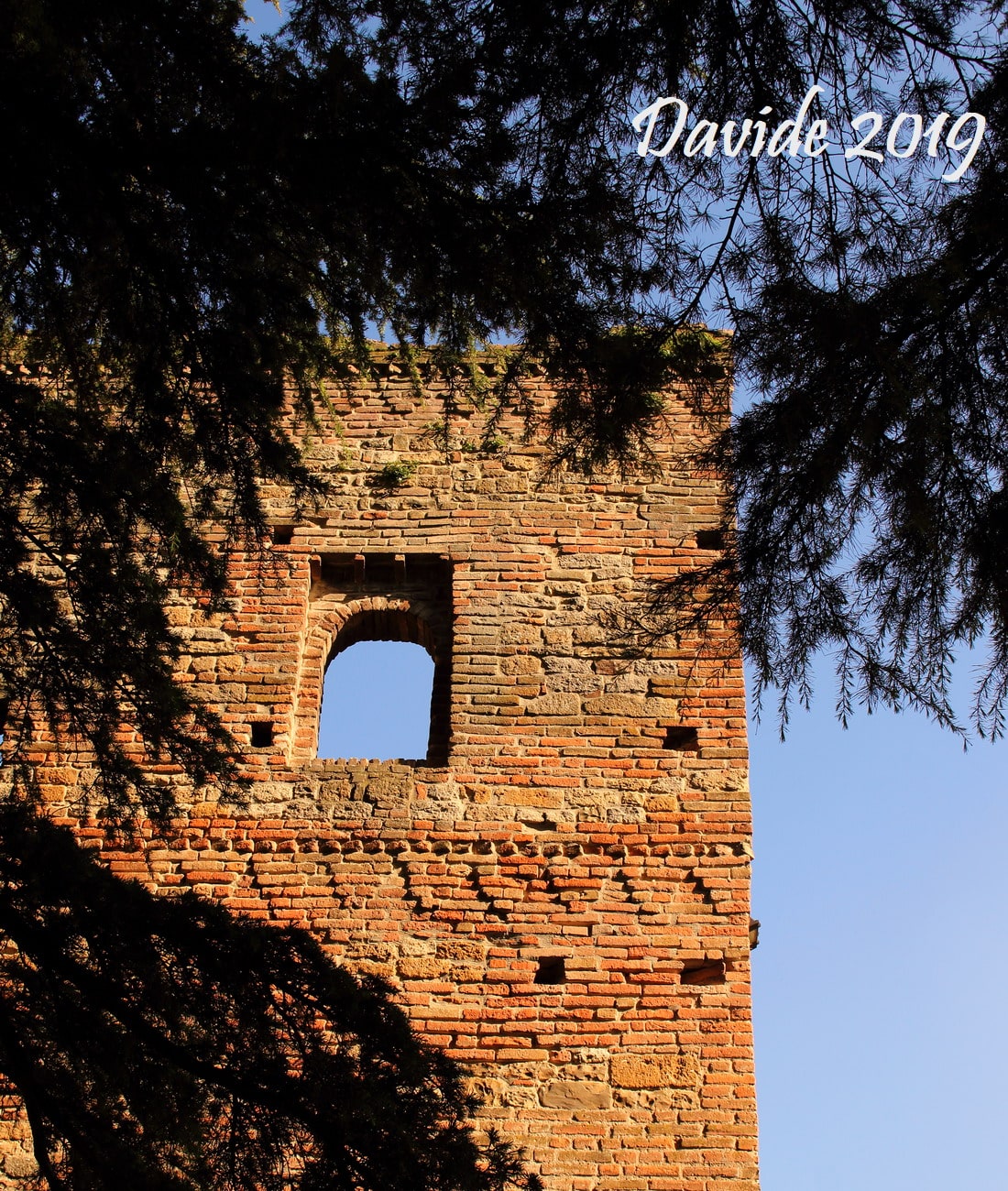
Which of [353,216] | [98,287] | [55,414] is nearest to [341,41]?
[353,216]

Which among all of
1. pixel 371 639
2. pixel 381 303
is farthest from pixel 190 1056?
pixel 371 639

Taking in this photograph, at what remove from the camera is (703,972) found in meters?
6.72

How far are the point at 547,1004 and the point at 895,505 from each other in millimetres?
3274

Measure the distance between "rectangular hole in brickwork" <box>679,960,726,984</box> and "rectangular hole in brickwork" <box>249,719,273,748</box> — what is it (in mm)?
2550

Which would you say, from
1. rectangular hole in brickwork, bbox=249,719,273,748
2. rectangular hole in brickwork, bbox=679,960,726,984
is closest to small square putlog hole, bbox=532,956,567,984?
rectangular hole in brickwork, bbox=679,960,726,984

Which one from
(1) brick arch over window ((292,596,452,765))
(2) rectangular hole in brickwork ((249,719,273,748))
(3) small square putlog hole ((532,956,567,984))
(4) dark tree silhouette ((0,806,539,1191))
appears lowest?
(4) dark tree silhouette ((0,806,539,1191))

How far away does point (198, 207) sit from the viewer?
4.45 meters

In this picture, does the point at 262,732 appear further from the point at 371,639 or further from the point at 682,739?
the point at 682,739

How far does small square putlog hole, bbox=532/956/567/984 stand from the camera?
6703mm

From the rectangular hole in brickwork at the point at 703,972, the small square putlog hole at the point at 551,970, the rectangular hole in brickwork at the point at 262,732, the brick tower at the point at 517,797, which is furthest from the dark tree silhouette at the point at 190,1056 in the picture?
the rectangular hole in brickwork at the point at 262,732

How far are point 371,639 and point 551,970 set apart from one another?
259 cm

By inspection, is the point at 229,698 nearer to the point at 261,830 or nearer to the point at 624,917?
the point at 261,830

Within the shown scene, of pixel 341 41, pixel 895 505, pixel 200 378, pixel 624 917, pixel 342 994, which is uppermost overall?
pixel 341 41

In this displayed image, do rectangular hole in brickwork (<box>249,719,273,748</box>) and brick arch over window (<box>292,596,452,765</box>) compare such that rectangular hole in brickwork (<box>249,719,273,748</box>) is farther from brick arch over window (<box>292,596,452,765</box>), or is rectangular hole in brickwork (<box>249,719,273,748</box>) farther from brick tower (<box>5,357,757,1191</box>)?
brick arch over window (<box>292,596,452,765</box>)
